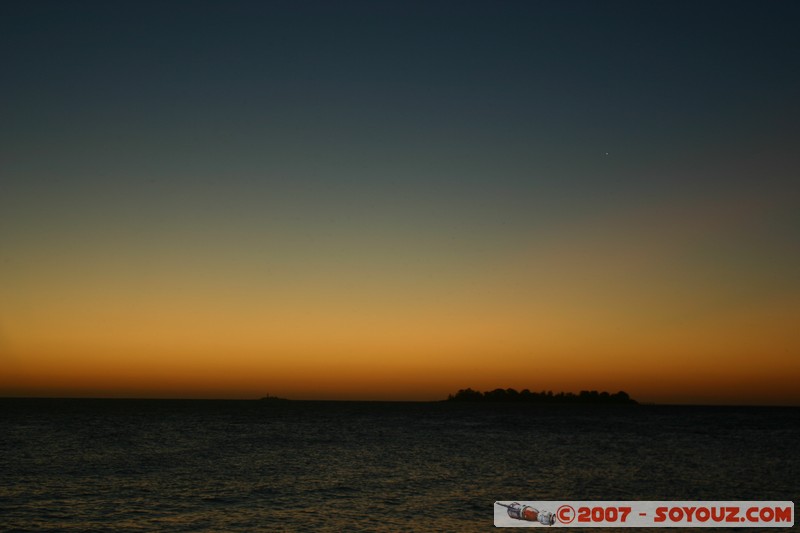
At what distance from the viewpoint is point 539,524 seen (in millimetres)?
33844

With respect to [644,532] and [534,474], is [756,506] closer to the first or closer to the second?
[644,532]

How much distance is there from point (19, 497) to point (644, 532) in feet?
118

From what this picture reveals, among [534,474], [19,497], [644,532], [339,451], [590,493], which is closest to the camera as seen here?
[644,532]

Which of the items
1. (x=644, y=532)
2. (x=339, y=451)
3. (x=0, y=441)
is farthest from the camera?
(x=0, y=441)

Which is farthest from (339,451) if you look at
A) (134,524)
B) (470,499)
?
(134,524)

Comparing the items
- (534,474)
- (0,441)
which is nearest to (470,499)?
(534,474)

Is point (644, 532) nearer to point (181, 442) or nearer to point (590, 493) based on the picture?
point (590, 493)

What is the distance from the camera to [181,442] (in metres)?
85.8

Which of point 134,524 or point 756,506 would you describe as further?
point 756,506

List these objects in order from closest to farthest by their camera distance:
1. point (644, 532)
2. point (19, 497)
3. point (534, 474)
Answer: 1. point (644, 532)
2. point (19, 497)
3. point (534, 474)

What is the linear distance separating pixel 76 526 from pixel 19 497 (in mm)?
10623

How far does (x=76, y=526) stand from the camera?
107 ft

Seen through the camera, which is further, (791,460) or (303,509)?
(791,460)

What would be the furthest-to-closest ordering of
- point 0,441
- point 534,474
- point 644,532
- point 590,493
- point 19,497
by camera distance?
point 0,441 → point 534,474 → point 590,493 → point 19,497 → point 644,532
